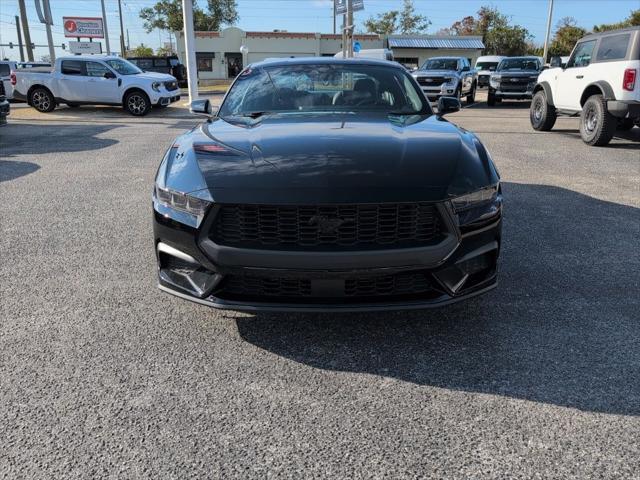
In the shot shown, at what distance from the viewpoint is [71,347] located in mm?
2883

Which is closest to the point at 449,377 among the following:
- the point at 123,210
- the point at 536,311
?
the point at 536,311

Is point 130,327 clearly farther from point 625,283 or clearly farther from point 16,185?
point 16,185

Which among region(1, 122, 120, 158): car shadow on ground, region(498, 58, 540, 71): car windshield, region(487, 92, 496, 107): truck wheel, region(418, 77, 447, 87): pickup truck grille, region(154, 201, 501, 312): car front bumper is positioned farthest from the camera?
region(498, 58, 540, 71): car windshield

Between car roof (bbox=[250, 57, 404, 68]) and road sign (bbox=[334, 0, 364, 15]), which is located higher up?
road sign (bbox=[334, 0, 364, 15])

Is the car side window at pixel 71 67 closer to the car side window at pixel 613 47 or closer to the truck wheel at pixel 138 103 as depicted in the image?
the truck wheel at pixel 138 103

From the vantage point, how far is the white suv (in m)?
8.95

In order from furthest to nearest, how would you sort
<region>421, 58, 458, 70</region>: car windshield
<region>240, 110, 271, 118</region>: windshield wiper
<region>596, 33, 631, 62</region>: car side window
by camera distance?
<region>421, 58, 458, 70</region>: car windshield < <region>596, 33, 631, 62</region>: car side window < <region>240, 110, 271, 118</region>: windshield wiper

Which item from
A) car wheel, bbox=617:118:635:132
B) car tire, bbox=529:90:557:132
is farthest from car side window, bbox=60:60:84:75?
car wheel, bbox=617:118:635:132

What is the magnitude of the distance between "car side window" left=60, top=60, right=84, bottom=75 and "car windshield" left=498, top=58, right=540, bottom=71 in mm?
15342

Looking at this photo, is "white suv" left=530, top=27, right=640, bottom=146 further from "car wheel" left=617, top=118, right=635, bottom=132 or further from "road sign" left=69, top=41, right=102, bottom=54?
"road sign" left=69, top=41, right=102, bottom=54

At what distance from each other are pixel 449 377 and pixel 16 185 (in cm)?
637

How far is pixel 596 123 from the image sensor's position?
989 centimetres

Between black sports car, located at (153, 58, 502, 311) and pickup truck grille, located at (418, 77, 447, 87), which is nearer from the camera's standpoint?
black sports car, located at (153, 58, 502, 311)

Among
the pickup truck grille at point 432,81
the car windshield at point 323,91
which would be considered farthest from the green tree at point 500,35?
the car windshield at point 323,91
